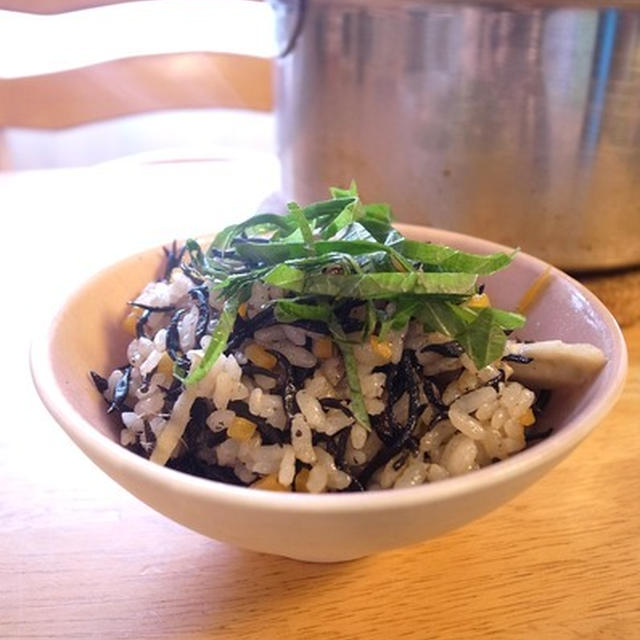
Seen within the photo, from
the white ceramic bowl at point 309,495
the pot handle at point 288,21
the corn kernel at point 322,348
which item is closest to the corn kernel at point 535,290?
the white ceramic bowl at point 309,495

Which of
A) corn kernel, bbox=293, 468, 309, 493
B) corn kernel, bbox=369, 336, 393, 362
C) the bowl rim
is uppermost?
corn kernel, bbox=369, 336, 393, 362

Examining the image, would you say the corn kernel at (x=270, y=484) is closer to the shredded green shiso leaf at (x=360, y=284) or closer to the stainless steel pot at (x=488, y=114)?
the shredded green shiso leaf at (x=360, y=284)

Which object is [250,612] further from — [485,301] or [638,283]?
[638,283]

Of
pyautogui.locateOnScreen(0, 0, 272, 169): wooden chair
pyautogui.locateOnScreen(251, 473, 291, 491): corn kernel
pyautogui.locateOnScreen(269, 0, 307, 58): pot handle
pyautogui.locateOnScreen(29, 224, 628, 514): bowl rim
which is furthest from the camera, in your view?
pyautogui.locateOnScreen(0, 0, 272, 169): wooden chair

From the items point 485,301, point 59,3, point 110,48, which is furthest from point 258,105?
point 485,301

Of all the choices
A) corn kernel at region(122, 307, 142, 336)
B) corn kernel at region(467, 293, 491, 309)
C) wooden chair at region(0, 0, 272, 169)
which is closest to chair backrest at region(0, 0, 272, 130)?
wooden chair at region(0, 0, 272, 169)

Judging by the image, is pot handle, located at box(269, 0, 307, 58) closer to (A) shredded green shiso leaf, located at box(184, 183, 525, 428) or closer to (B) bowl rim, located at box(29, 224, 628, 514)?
(A) shredded green shiso leaf, located at box(184, 183, 525, 428)
